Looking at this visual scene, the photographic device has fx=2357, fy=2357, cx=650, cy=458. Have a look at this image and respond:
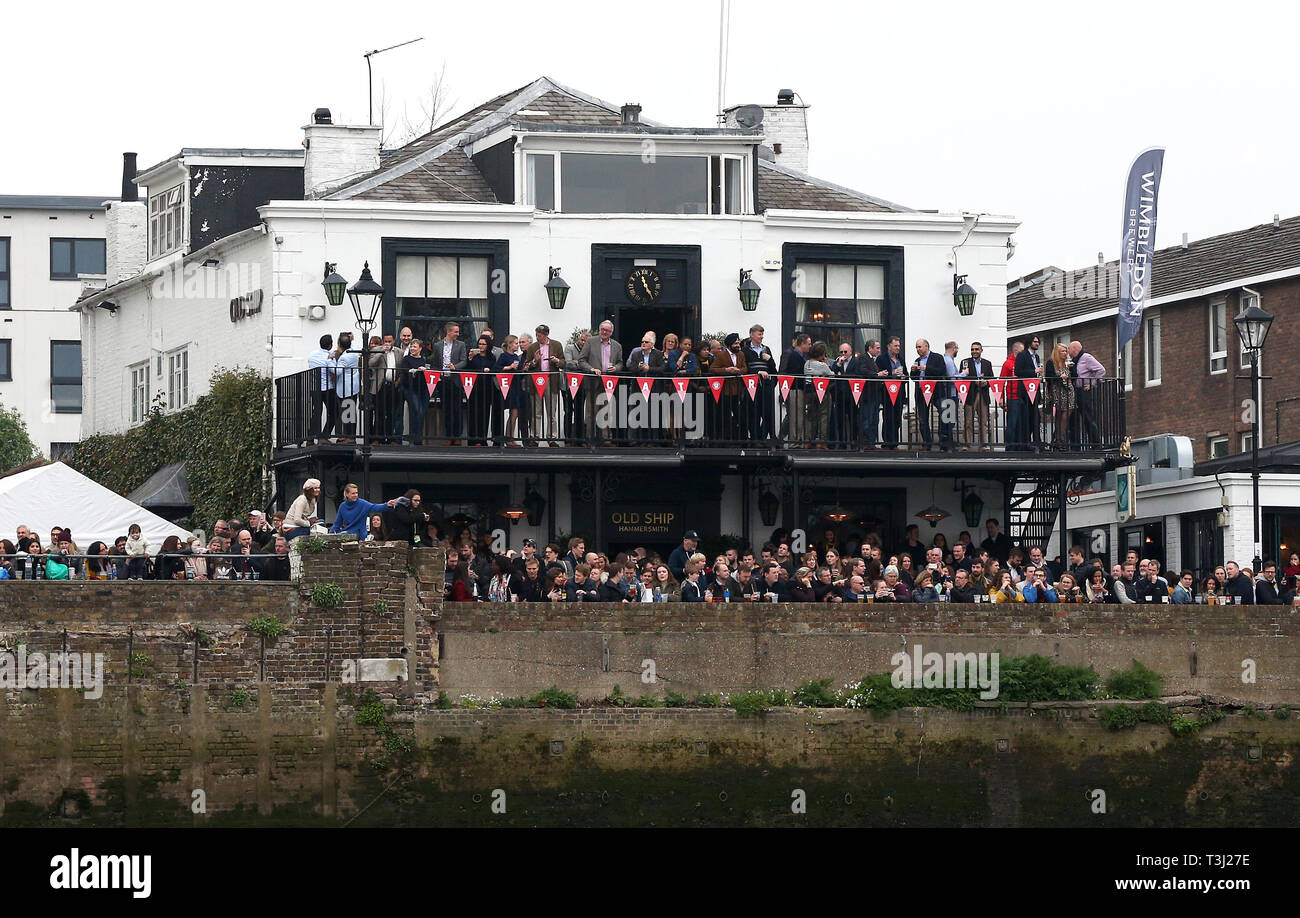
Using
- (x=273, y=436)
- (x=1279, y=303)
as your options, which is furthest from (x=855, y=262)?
(x=1279, y=303)

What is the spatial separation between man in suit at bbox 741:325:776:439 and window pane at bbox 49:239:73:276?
135 feet

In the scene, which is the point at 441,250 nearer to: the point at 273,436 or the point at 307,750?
the point at 273,436

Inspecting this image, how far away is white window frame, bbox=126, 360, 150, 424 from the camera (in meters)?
38.2

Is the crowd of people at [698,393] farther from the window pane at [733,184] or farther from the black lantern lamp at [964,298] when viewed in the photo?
the window pane at [733,184]

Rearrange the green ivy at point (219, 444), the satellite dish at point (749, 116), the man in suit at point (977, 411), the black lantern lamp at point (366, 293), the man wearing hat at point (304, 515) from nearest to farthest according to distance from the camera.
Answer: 1. the man wearing hat at point (304, 515)
2. the black lantern lamp at point (366, 293)
3. the man in suit at point (977, 411)
4. the green ivy at point (219, 444)
5. the satellite dish at point (749, 116)

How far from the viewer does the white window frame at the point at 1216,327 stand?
162 ft

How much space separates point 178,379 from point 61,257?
33.4 m

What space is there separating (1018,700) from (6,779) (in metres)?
11.5

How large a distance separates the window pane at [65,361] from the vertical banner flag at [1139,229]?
133 ft

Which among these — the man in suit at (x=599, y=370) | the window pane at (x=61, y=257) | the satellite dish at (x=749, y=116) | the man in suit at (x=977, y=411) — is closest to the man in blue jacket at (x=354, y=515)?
the man in suit at (x=599, y=370)

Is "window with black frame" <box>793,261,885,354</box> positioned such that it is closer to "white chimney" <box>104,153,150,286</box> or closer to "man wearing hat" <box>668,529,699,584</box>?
"man wearing hat" <box>668,529,699,584</box>

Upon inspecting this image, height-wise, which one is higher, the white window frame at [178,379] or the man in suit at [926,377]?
the white window frame at [178,379]

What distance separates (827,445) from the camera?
3195 cm

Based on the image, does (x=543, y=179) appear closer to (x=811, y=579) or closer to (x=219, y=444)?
(x=219, y=444)
